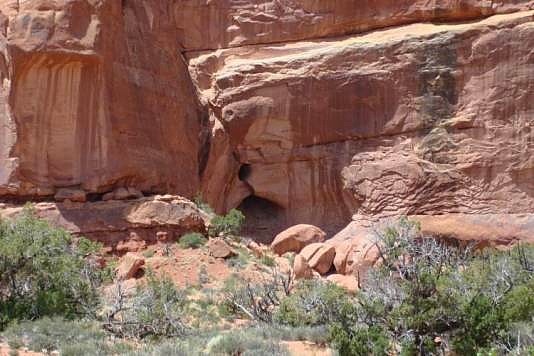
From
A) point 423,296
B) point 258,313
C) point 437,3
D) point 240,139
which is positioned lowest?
point 258,313

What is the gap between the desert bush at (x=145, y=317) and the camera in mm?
13680

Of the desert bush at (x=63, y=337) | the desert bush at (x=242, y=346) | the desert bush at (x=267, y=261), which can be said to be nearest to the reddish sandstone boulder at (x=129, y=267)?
the desert bush at (x=267, y=261)

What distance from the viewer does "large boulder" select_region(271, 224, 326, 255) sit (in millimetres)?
23031

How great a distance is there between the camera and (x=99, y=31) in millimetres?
20297

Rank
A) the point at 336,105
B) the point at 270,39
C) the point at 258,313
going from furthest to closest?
the point at 270,39
the point at 336,105
the point at 258,313

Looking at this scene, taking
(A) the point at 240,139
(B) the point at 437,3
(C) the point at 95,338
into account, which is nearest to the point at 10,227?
(C) the point at 95,338

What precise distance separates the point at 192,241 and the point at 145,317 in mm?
6396

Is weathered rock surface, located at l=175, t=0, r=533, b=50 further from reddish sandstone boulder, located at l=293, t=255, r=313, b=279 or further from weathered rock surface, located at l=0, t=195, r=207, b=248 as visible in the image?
reddish sandstone boulder, located at l=293, t=255, r=313, b=279

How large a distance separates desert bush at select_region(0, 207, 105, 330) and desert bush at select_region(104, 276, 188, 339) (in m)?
0.73

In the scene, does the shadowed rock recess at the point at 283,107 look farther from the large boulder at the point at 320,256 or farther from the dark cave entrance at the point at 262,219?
the large boulder at the point at 320,256

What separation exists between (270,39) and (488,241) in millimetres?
9721

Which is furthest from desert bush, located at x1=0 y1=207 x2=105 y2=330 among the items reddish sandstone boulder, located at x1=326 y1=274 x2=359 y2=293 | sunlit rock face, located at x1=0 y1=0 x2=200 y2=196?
reddish sandstone boulder, located at x1=326 y1=274 x2=359 y2=293

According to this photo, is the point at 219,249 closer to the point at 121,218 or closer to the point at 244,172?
the point at 121,218

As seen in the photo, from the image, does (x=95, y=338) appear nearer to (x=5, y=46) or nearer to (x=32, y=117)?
(x=32, y=117)
